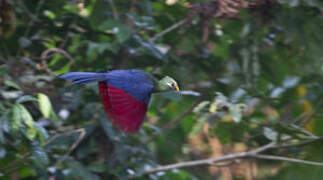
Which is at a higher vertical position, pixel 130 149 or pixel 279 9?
pixel 279 9

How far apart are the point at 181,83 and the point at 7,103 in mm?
965

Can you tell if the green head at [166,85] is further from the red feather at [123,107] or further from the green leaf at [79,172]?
the green leaf at [79,172]

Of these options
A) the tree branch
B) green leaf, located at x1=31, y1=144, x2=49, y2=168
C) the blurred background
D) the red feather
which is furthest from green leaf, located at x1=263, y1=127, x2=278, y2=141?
green leaf, located at x1=31, y1=144, x2=49, y2=168

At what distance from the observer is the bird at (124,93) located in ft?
6.08

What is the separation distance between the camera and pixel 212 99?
247cm

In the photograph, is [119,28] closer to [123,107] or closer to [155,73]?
[155,73]

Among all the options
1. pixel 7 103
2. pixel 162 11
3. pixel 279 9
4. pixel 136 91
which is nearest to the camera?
pixel 136 91

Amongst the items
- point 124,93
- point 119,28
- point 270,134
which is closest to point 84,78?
point 124,93

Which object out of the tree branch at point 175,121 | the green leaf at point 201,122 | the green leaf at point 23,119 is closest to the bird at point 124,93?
the green leaf at point 23,119

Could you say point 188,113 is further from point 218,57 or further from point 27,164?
point 27,164

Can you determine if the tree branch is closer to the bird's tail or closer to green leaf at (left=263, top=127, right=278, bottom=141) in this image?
green leaf at (left=263, top=127, right=278, bottom=141)

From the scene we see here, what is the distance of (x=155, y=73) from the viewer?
224 centimetres

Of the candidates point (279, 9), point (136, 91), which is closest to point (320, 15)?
point (279, 9)

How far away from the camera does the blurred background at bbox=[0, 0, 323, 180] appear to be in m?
2.24
